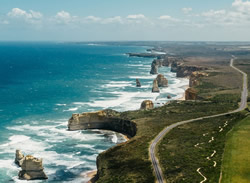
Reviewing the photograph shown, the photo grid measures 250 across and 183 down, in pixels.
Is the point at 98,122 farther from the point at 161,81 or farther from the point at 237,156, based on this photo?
the point at 161,81

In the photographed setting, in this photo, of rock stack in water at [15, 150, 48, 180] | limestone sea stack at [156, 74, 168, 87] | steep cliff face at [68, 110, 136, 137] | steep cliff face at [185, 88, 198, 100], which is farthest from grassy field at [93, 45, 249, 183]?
limestone sea stack at [156, 74, 168, 87]

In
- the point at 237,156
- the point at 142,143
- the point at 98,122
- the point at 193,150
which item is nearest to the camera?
the point at 237,156

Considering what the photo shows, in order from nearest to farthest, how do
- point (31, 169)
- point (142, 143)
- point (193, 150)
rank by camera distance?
point (31, 169), point (193, 150), point (142, 143)

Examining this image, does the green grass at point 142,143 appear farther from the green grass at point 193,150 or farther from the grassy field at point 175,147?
the green grass at point 193,150

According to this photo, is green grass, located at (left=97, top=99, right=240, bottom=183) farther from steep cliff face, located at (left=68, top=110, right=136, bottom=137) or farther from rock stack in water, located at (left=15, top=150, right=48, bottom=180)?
rock stack in water, located at (left=15, top=150, right=48, bottom=180)

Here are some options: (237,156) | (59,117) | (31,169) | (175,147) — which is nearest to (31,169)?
(31,169)

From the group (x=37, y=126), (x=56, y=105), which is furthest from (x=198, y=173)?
(x=56, y=105)
